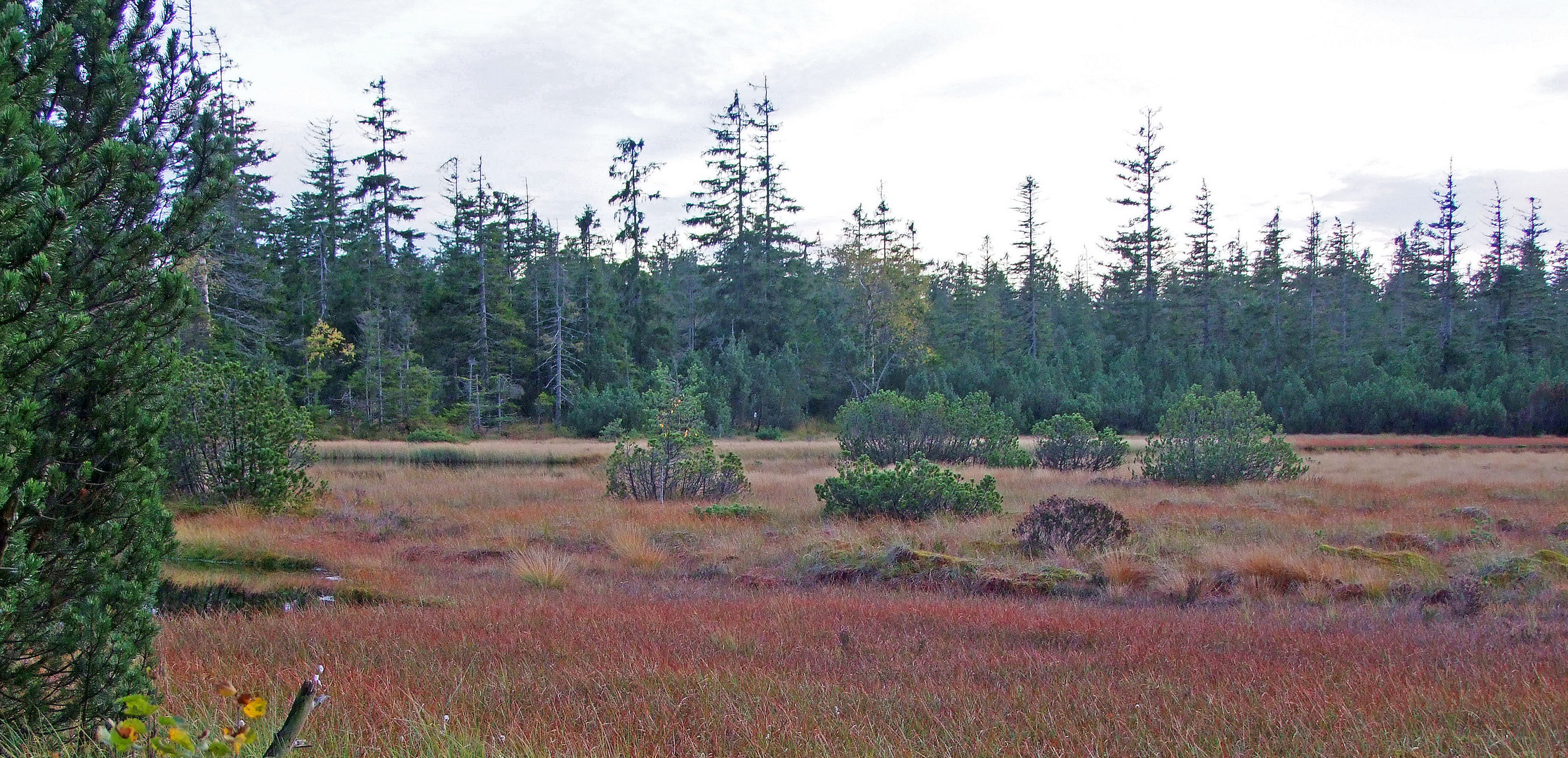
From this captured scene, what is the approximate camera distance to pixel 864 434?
81.9 feet

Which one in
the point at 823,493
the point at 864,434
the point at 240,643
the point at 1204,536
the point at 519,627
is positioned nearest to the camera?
the point at 240,643

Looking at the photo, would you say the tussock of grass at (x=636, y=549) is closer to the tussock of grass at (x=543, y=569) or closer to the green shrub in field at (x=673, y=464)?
the tussock of grass at (x=543, y=569)

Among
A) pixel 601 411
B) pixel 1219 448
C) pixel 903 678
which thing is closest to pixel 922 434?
pixel 1219 448

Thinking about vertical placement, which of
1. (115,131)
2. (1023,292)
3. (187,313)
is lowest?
(187,313)

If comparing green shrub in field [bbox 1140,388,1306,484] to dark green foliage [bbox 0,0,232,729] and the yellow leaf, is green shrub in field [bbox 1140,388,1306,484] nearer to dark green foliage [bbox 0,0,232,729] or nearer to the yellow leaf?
dark green foliage [bbox 0,0,232,729]

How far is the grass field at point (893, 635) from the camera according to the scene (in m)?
4.01

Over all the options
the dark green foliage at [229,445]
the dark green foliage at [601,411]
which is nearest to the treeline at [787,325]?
the dark green foliage at [601,411]

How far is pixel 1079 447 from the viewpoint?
2481cm

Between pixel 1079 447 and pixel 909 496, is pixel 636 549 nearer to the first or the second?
pixel 909 496

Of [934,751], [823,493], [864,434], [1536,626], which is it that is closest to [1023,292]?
[864,434]

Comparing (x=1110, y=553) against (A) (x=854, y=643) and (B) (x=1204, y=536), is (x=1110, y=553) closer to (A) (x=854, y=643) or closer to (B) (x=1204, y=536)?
(B) (x=1204, y=536)

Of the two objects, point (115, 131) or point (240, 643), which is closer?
point (115, 131)

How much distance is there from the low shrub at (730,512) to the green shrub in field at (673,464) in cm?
271

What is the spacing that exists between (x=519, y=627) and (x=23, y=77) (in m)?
4.32
